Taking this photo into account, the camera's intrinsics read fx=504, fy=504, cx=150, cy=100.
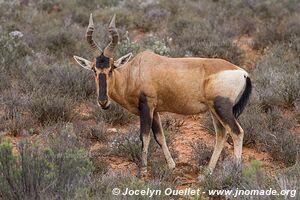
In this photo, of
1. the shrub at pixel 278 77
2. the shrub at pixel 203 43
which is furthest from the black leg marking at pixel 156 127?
the shrub at pixel 203 43

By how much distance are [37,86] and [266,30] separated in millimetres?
7599

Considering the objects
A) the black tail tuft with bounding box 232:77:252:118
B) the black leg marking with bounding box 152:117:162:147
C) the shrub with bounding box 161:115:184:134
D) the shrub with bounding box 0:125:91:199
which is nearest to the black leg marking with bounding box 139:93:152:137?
the black leg marking with bounding box 152:117:162:147

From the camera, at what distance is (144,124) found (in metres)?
6.88

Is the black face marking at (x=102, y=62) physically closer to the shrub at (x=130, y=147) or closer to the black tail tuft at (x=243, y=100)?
the shrub at (x=130, y=147)

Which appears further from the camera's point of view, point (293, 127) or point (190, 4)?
point (190, 4)

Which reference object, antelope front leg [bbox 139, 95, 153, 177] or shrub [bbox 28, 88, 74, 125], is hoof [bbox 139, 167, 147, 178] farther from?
shrub [bbox 28, 88, 74, 125]

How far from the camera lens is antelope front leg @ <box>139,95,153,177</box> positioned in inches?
269

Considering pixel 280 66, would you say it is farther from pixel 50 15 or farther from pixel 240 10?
pixel 50 15

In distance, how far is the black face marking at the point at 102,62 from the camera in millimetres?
6617

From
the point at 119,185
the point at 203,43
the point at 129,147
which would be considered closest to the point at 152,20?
the point at 203,43

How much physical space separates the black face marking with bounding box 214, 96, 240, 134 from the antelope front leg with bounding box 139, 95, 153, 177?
91 centimetres

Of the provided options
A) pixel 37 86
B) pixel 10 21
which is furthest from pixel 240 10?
pixel 37 86

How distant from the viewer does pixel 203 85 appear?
267 inches

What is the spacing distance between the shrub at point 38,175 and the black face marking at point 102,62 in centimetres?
193
